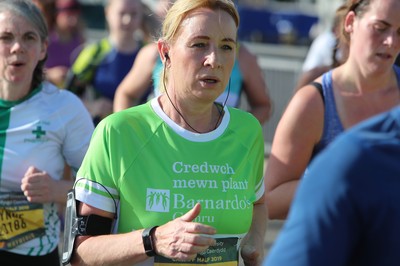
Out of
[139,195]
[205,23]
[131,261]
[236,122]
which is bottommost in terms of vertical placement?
[131,261]

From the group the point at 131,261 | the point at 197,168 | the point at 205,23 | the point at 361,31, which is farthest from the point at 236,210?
the point at 361,31

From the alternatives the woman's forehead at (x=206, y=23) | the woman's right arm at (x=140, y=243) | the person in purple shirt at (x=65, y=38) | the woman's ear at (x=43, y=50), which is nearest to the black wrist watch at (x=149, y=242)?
the woman's right arm at (x=140, y=243)

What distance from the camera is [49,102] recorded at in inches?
173

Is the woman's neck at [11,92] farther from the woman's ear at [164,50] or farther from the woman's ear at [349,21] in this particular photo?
the woman's ear at [349,21]

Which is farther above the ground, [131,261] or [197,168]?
[197,168]

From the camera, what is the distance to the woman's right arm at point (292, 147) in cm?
403

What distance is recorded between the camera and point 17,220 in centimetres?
429

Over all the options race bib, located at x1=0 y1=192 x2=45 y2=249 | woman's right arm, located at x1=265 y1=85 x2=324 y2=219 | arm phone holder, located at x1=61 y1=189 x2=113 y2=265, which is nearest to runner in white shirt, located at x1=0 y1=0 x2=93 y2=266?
race bib, located at x1=0 y1=192 x2=45 y2=249

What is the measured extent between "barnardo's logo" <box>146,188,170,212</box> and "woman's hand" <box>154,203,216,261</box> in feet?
0.65

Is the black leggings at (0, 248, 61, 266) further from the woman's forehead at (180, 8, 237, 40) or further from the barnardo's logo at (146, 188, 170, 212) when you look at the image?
the woman's forehead at (180, 8, 237, 40)

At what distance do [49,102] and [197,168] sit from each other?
1.29m

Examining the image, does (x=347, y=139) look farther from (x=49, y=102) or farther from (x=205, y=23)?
(x=49, y=102)

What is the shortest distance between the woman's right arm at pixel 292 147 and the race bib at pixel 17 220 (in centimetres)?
103

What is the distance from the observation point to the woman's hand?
2889mm
